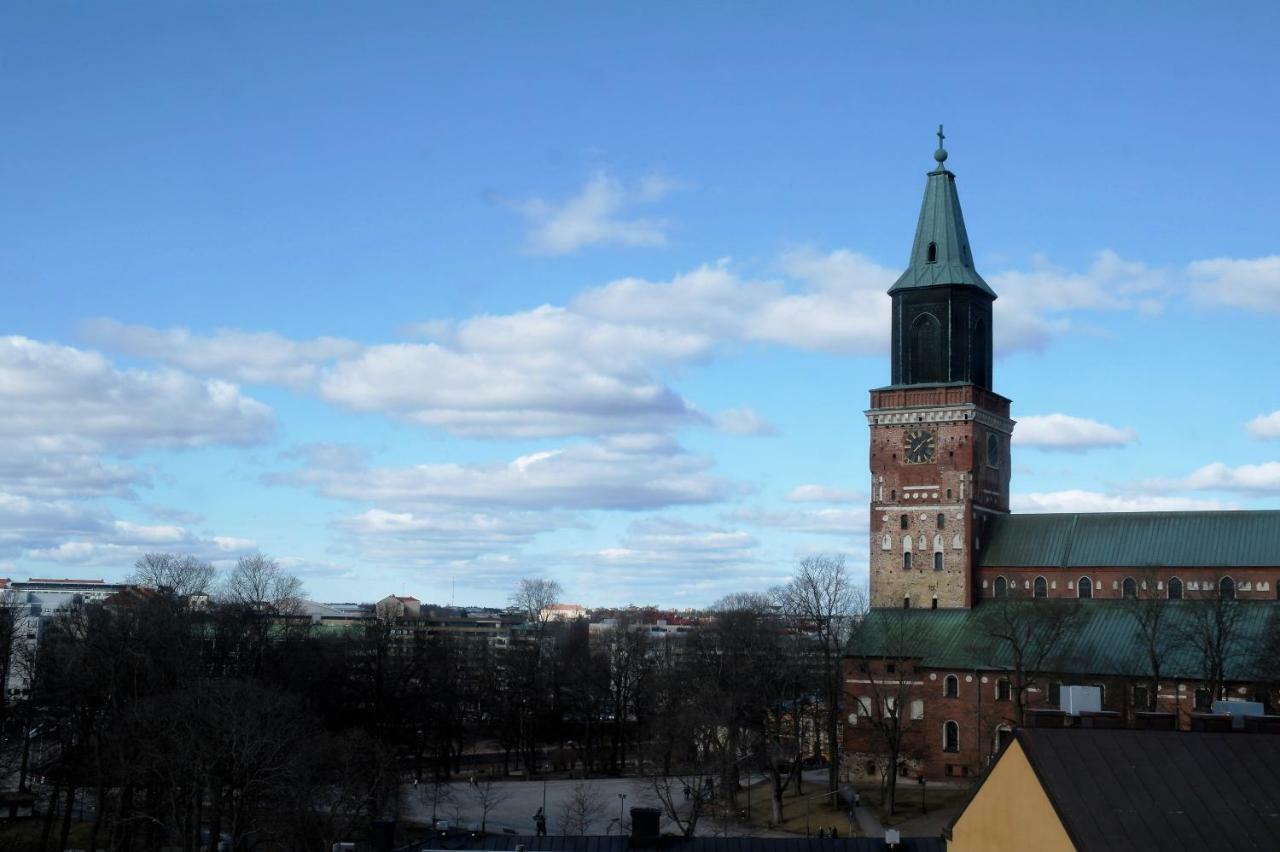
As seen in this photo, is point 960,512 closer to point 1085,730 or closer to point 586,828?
point 586,828

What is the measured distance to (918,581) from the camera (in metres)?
81.8

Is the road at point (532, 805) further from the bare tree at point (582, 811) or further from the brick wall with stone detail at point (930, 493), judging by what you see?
the brick wall with stone detail at point (930, 493)

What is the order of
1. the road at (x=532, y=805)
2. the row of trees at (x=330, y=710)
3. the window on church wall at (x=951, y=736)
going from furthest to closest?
the window on church wall at (x=951, y=736), the road at (x=532, y=805), the row of trees at (x=330, y=710)

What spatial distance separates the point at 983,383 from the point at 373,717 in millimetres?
39987

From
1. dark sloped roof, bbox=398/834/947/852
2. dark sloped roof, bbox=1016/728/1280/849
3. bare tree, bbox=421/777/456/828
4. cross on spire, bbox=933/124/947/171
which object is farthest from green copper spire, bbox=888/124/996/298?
dark sloped roof, bbox=1016/728/1280/849

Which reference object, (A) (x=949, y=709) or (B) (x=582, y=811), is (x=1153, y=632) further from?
(B) (x=582, y=811)

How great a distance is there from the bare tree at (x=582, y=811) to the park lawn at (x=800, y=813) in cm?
705

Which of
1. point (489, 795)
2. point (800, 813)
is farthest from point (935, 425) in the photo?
point (489, 795)

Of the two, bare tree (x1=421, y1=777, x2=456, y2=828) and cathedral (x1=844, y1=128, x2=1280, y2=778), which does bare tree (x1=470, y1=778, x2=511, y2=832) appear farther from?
cathedral (x1=844, y1=128, x2=1280, y2=778)

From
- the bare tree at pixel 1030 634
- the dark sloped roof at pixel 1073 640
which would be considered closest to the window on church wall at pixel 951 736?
the dark sloped roof at pixel 1073 640

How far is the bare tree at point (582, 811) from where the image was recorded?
58.0 m

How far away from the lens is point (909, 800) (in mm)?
68938

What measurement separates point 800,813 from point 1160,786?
143ft

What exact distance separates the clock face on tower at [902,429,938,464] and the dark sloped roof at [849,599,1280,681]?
855cm
